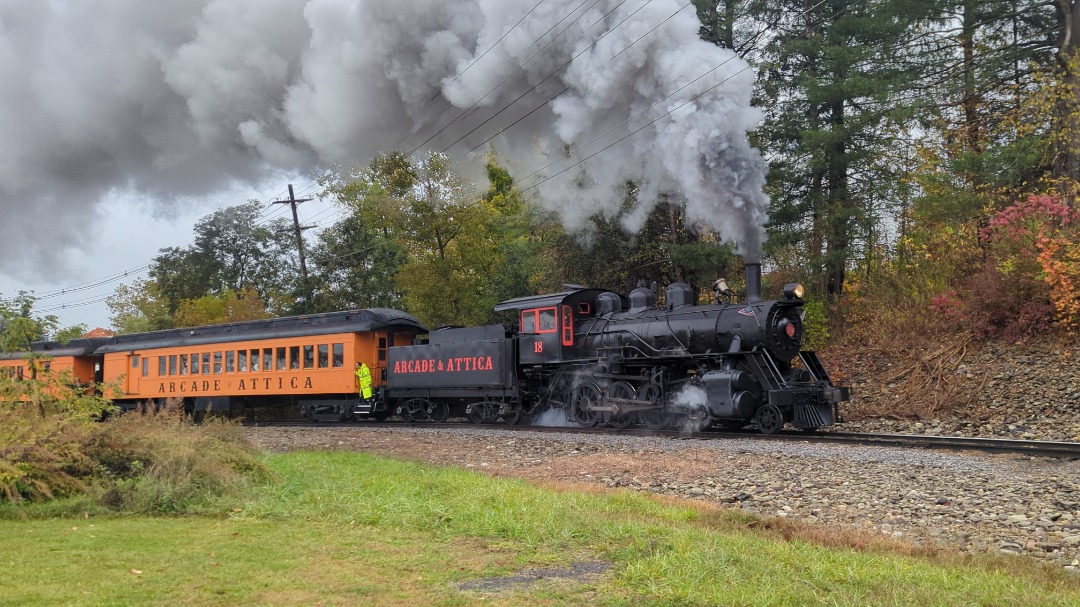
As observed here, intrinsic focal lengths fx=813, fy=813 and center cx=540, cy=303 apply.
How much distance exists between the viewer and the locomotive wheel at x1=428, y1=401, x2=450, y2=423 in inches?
856

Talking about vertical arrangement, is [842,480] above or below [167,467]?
below

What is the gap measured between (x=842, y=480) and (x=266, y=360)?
1900 cm

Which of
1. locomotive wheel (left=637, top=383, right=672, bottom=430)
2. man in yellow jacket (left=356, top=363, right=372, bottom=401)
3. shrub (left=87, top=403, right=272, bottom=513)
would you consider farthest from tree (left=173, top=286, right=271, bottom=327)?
shrub (left=87, top=403, right=272, bottom=513)

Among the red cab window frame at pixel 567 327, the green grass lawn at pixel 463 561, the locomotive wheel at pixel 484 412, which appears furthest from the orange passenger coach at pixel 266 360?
the green grass lawn at pixel 463 561

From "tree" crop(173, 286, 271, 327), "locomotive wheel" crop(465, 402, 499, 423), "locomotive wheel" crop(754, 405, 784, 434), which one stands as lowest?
"locomotive wheel" crop(754, 405, 784, 434)

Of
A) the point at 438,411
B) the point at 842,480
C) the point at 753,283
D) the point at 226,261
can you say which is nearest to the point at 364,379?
the point at 438,411

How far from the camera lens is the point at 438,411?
22.0 metres

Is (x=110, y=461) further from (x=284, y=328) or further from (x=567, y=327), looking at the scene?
(x=284, y=328)

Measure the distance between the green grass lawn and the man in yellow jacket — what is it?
14.1 meters

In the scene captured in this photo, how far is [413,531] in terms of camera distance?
685 cm

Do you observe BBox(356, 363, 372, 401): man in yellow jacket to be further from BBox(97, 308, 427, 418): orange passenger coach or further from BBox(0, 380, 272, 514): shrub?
BBox(0, 380, 272, 514): shrub

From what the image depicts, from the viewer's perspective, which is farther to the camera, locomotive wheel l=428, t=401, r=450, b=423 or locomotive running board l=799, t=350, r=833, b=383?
locomotive wheel l=428, t=401, r=450, b=423

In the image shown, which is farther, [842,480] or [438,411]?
[438,411]

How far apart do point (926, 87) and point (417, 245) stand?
1716 centimetres
